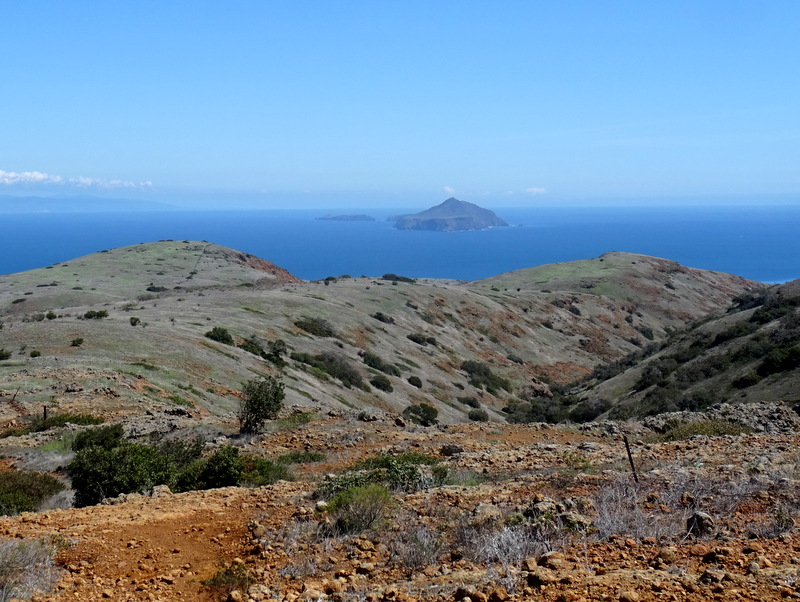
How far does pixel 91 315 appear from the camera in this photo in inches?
1389

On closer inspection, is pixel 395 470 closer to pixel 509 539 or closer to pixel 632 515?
pixel 509 539

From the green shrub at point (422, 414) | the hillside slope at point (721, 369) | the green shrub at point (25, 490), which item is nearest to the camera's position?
the green shrub at point (25, 490)

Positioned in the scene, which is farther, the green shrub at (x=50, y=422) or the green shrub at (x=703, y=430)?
the green shrub at (x=50, y=422)

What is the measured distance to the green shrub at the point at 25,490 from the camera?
9695 millimetres

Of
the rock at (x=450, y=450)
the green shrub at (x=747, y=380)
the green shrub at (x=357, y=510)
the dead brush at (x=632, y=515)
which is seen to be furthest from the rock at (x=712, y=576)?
the green shrub at (x=747, y=380)

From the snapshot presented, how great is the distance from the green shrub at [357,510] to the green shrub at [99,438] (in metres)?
8.35

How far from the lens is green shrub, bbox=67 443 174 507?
404 inches

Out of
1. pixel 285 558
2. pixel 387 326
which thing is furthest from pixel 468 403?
pixel 285 558

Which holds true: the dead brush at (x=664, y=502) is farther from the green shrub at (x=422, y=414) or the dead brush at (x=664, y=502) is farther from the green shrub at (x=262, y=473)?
the green shrub at (x=422, y=414)

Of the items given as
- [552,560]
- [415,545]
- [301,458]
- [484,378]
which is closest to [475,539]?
[415,545]

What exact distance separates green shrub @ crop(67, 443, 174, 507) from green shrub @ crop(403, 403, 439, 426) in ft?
61.7

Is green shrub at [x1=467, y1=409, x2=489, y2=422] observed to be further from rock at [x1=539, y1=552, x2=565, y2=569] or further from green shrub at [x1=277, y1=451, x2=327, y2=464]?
rock at [x1=539, y1=552, x2=565, y2=569]

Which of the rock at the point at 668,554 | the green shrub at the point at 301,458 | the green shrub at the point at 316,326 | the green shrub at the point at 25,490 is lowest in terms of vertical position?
the green shrub at the point at 316,326

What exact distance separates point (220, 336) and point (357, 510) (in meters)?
27.0
